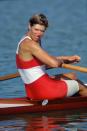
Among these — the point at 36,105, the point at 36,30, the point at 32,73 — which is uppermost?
the point at 36,30

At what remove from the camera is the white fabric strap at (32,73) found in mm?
13133

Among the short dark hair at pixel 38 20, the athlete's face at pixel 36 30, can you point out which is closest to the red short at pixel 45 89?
the athlete's face at pixel 36 30

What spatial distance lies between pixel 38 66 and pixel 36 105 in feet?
2.33

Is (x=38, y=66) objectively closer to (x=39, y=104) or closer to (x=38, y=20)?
(x=39, y=104)

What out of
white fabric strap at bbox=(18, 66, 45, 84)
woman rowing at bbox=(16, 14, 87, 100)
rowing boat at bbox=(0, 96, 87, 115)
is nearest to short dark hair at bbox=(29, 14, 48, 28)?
woman rowing at bbox=(16, 14, 87, 100)

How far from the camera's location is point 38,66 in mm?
13133

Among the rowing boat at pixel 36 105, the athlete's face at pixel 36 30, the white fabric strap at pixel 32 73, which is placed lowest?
the rowing boat at pixel 36 105

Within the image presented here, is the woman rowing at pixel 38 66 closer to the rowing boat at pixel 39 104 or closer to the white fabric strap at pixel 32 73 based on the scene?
the white fabric strap at pixel 32 73

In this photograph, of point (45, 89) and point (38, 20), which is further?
point (45, 89)

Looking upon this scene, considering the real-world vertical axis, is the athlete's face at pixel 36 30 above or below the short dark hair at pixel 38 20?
below

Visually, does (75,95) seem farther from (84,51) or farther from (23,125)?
(84,51)

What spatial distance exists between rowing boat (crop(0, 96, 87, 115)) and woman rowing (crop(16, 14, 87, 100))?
0.35ft

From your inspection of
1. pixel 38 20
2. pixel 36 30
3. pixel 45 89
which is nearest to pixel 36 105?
pixel 45 89

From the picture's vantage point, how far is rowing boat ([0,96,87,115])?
1328 centimetres
